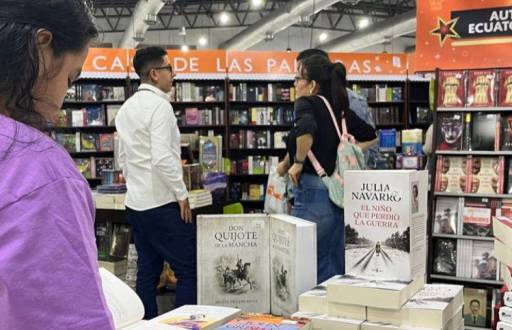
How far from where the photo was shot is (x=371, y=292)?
1639mm

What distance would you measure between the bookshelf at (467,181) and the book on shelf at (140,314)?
121 inches

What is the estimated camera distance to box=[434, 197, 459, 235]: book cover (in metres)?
4.34

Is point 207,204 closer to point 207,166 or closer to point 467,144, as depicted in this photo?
point 207,166

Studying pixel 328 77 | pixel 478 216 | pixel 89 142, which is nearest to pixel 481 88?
pixel 478 216

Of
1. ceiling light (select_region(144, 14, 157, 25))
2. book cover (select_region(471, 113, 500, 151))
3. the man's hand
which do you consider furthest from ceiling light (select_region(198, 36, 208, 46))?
the man's hand

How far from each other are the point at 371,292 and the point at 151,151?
65.8 inches

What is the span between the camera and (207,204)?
13.3ft

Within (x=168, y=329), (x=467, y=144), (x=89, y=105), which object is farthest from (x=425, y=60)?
(x=89, y=105)

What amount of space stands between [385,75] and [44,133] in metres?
8.22

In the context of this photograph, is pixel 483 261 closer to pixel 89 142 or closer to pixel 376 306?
pixel 376 306

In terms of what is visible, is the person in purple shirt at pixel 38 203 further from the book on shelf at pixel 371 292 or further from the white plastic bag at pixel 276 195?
the white plastic bag at pixel 276 195

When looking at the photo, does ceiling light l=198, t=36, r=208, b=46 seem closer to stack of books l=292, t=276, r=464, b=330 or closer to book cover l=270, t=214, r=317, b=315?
book cover l=270, t=214, r=317, b=315

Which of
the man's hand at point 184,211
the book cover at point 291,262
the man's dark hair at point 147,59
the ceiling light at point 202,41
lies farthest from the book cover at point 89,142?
the ceiling light at point 202,41

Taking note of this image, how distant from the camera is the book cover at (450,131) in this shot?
4.32m
